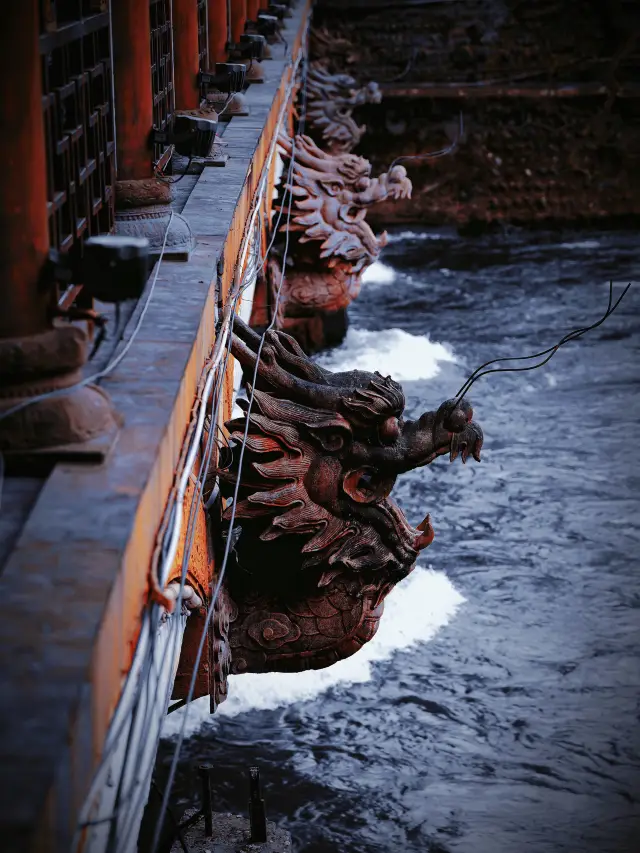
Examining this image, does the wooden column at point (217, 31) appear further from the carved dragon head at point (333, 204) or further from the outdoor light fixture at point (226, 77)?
the outdoor light fixture at point (226, 77)

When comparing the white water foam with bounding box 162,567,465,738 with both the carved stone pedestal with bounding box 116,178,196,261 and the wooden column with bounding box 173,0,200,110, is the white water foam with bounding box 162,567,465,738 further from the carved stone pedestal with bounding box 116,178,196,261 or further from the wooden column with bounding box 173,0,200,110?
the wooden column with bounding box 173,0,200,110

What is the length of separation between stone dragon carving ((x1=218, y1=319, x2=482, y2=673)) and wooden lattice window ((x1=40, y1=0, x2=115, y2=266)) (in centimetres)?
88

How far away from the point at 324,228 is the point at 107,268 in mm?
7475

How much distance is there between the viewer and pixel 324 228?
10961 millimetres

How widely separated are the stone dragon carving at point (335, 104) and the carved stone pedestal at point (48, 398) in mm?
12851

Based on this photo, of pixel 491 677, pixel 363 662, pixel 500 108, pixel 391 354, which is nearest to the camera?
pixel 491 677

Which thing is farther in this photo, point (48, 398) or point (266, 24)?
point (266, 24)

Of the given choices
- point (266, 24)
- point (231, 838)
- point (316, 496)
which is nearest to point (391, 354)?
point (266, 24)

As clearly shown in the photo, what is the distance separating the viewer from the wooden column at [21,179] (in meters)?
3.56

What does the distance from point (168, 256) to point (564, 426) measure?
7867 millimetres

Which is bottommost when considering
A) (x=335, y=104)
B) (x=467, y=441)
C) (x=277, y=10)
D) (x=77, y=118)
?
(x=335, y=104)

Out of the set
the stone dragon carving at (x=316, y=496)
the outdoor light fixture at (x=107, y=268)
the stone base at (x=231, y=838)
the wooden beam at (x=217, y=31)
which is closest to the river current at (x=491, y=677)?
the stone base at (x=231, y=838)

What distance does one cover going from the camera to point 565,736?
26.0 ft

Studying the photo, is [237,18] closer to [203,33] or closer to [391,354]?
[203,33]
